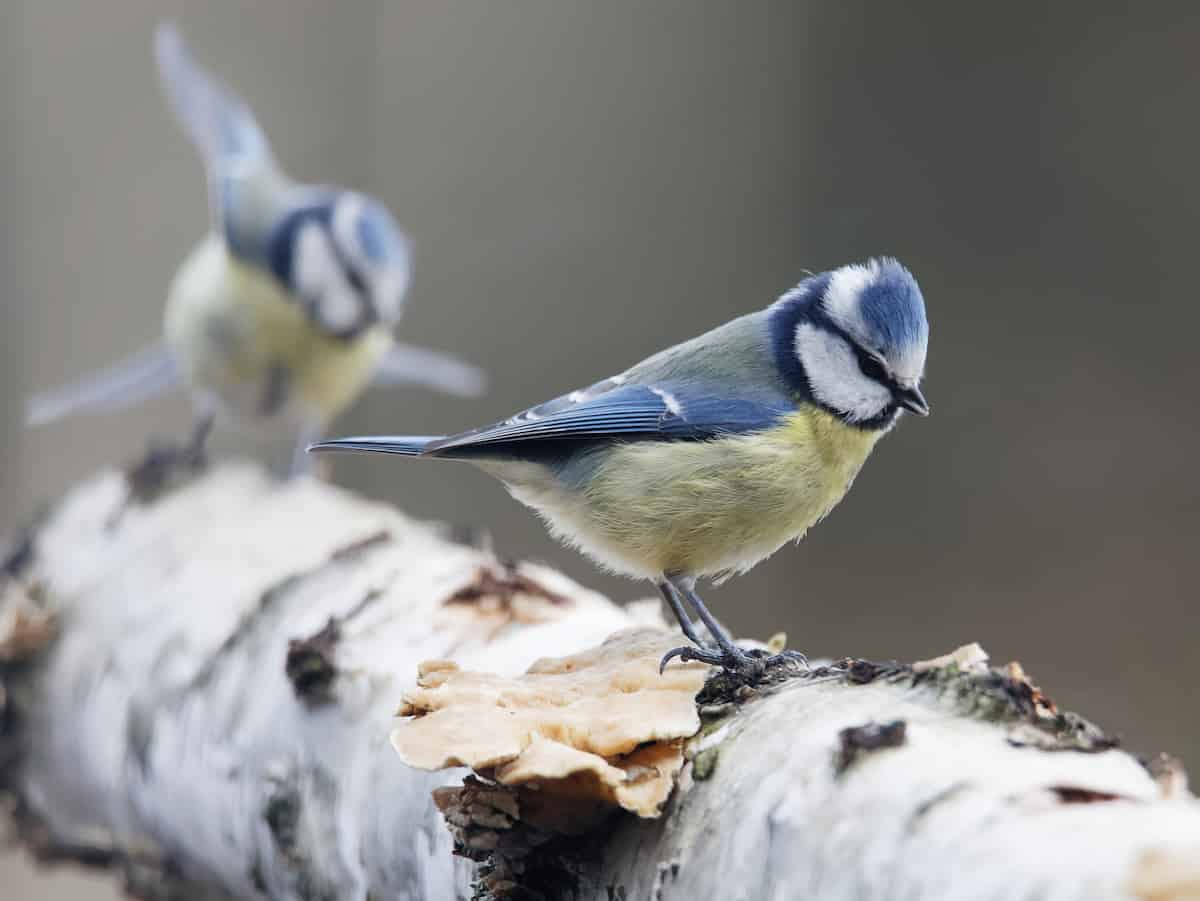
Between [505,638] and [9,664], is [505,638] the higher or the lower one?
the lower one

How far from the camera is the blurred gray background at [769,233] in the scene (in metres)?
2.50

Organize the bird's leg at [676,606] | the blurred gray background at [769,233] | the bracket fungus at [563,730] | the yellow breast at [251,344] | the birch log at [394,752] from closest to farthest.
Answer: the birch log at [394,752], the bracket fungus at [563,730], the bird's leg at [676,606], the yellow breast at [251,344], the blurred gray background at [769,233]

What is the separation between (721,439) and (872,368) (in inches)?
5.4

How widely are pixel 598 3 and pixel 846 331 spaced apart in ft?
7.84

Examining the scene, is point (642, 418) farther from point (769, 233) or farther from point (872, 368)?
point (769, 233)

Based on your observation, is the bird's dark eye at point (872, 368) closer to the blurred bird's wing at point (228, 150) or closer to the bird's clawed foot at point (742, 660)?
the bird's clawed foot at point (742, 660)

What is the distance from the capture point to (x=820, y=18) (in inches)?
113

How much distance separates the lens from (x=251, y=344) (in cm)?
200

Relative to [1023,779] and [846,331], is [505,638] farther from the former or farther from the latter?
[1023,779]

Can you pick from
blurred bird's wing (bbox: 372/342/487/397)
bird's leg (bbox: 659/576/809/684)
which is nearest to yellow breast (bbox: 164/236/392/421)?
blurred bird's wing (bbox: 372/342/487/397)

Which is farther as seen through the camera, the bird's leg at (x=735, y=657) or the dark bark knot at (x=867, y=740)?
the bird's leg at (x=735, y=657)

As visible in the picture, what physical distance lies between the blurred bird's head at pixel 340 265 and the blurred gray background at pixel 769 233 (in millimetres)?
815

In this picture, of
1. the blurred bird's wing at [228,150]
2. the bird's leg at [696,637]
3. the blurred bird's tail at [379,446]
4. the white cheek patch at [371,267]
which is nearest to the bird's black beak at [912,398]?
the bird's leg at [696,637]

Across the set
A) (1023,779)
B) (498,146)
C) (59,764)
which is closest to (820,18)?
(498,146)
